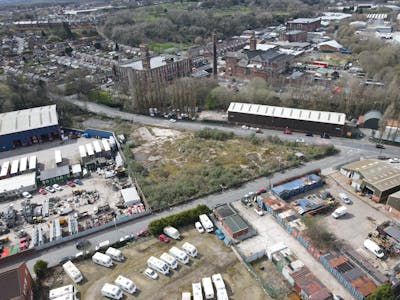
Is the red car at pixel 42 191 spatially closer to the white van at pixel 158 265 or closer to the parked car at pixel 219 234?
the white van at pixel 158 265

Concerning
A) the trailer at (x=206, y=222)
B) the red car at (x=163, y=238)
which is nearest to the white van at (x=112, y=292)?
the red car at (x=163, y=238)

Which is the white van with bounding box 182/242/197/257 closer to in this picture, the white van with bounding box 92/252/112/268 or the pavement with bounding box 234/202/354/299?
the pavement with bounding box 234/202/354/299

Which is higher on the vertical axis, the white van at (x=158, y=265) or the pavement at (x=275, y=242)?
the white van at (x=158, y=265)

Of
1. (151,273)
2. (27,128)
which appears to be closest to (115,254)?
(151,273)

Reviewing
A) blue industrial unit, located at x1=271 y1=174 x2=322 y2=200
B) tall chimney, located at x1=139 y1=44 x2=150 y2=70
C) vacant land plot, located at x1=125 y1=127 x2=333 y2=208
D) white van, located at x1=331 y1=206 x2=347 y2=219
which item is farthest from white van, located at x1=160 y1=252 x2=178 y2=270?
tall chimney, located at x1=139 y1=44 x2=150 y2=70

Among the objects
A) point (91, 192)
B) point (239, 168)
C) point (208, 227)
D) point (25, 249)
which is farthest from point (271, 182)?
→ point (25, 249)

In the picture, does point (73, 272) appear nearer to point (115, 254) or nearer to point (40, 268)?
point (40, 268)
